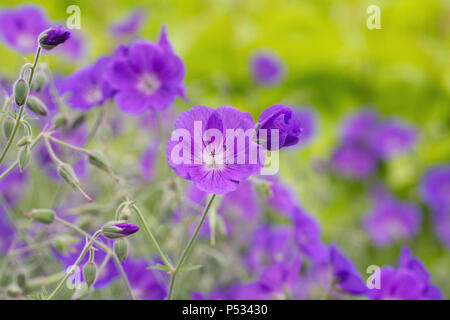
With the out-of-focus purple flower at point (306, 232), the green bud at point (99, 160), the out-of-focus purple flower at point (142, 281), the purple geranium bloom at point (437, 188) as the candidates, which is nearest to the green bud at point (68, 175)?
the green bud at point (99, 160)

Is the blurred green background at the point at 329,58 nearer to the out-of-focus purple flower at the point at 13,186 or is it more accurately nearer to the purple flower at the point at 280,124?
the out-of-focus purple flower at the point at 13,186

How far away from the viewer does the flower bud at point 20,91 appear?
47cm

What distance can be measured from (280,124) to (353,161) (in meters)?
1.18

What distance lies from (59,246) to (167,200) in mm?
199

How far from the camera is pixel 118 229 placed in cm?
46

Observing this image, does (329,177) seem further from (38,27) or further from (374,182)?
(38,27)

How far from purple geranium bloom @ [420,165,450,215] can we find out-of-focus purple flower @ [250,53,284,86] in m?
0.50

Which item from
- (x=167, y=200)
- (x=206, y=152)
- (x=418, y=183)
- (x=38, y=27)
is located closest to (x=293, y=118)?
(x=206, y=152)

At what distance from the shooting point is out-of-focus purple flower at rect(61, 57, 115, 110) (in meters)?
0.65

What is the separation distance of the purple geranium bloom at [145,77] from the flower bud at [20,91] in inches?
5.6

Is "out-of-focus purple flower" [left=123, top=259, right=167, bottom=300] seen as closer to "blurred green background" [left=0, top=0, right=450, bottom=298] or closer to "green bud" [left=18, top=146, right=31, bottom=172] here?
"green bud" [left=18, top=146, right=31, bottom=172]

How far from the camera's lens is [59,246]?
0.58 meters

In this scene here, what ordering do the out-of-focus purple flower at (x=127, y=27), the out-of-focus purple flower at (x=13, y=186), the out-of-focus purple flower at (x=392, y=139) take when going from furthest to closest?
the out-of-focus purple flower at (x=392, y=139) → the out-of-focus purple flower at (x=127, y=27) → the out-of-focus purple flower at (x=13, y=186)

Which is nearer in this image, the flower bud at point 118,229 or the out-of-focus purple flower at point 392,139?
the flower bud at point 118,229
